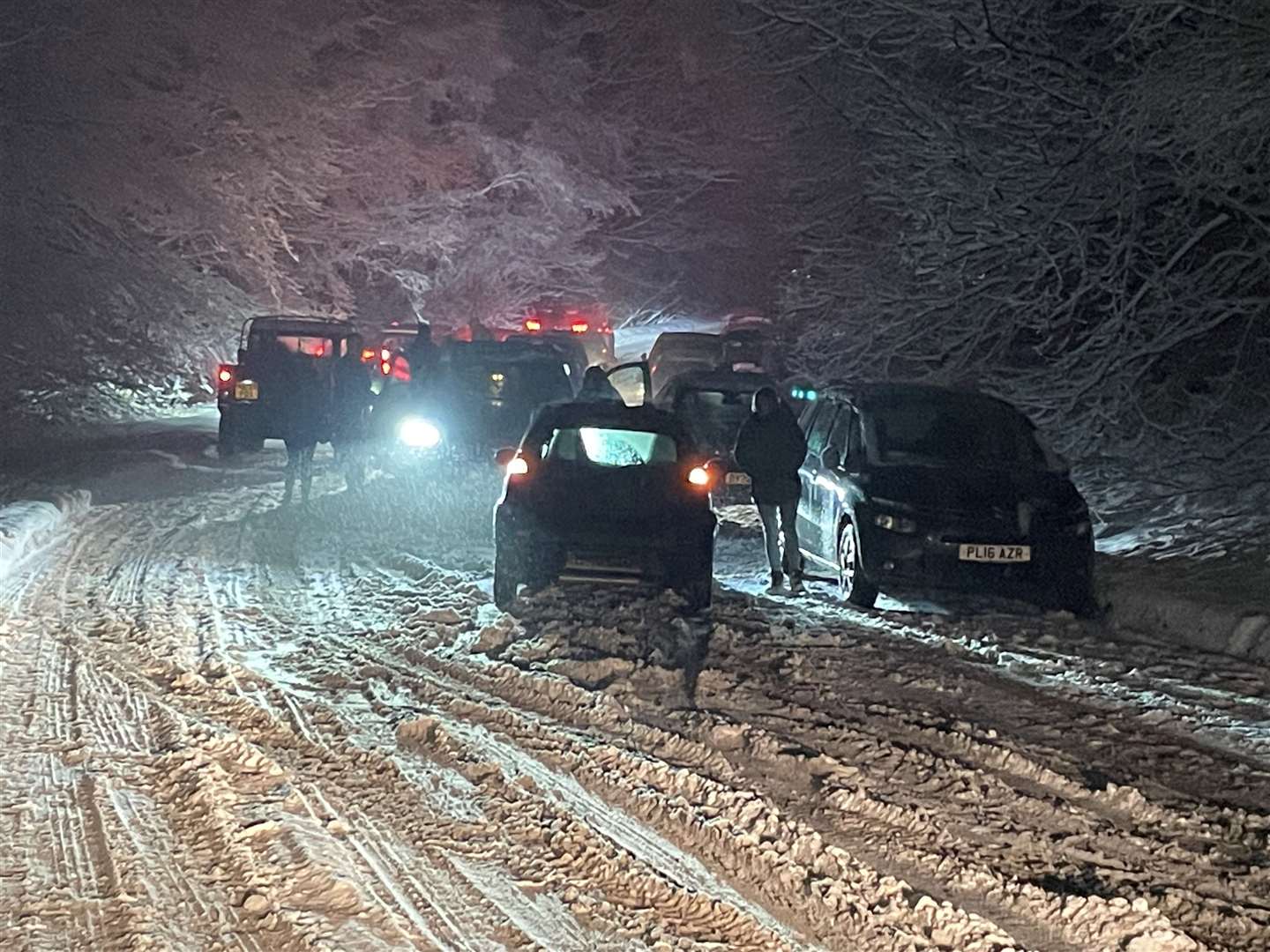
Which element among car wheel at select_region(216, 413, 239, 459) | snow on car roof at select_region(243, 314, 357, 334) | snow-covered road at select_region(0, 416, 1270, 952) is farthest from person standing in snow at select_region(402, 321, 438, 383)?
snow-covered road at select_region(0, 416, 1270, 952)

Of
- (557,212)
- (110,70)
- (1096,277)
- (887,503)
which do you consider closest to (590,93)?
(557,212)

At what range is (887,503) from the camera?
10898 mm

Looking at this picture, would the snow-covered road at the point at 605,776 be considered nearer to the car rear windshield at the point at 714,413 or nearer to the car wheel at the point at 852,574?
the car wheel at the point at 852,574

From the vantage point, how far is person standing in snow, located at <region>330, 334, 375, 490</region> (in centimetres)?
1794

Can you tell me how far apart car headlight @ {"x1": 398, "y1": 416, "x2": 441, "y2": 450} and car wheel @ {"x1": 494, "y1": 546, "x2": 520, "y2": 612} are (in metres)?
8.28

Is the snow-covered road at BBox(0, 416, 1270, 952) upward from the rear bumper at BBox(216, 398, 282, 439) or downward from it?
downward

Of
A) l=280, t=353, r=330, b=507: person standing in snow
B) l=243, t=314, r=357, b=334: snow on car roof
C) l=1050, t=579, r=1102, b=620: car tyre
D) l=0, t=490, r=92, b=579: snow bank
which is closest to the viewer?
l=1050, t=579, r=1102, b=620: car tyre

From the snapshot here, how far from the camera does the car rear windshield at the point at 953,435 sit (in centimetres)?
1166

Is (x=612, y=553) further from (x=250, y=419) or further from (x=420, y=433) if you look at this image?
(x=250, y=419)

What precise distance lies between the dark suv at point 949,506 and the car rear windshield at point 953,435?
1 cm

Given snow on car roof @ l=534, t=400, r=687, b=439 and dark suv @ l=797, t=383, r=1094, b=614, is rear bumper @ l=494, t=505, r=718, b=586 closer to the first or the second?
snow on car roof @ l=534, t=400, r=687, b=439

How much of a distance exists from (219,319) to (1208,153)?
27.2m

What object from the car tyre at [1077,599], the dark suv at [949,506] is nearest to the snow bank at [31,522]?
the dark suv at [949,506]

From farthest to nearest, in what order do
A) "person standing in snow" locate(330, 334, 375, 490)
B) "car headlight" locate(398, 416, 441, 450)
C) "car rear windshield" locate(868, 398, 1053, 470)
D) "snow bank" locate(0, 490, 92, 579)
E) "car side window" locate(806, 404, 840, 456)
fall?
"car headlight" locate(398, 416, 441, 450) → "person standing in snow" locate(330, 334, 375, 490) → "car side window" locate(806, 404, 840, 456) → "snow bank" locate(0, 490, 92, 579) → "car rear windshield" locate(868, 398, 1053, 470)
